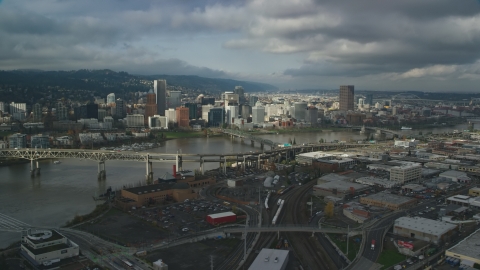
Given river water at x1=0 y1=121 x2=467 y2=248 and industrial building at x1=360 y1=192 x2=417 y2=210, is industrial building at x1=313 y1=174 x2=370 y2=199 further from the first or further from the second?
river water at x1=0 y1=121 x2=467 y2=248

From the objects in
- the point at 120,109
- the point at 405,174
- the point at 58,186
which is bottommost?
the point at 58,186

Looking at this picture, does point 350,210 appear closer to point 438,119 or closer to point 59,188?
point 59,188

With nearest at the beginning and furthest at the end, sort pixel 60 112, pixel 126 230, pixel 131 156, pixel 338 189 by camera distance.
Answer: pixel 126 230 → pixel 338 189 → pixel 131 156 → pixel 60 112

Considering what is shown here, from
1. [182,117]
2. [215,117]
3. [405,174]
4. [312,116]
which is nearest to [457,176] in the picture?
[405,174]

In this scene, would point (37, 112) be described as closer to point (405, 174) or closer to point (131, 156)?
point (131, 156)

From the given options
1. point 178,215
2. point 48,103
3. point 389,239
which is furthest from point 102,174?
point 48,103

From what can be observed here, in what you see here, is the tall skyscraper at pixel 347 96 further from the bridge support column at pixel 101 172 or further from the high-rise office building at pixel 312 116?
the bridge support column at pixel 101 172
